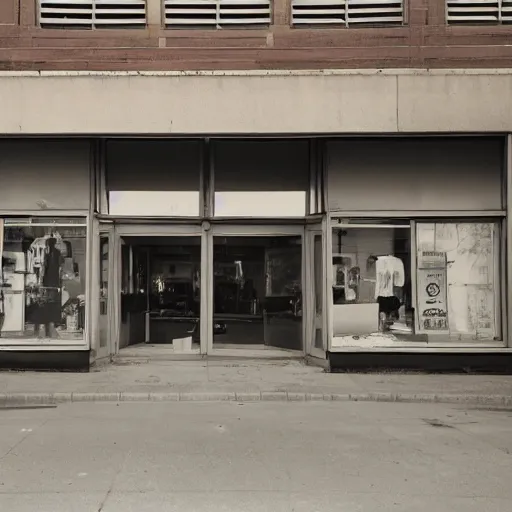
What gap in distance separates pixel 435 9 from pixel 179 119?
5066mm

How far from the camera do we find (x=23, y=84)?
36.9ft

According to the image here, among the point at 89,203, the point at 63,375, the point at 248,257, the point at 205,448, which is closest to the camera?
the point at 205,448

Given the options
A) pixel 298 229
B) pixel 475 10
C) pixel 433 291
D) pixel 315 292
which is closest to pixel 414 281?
pixel 433 291

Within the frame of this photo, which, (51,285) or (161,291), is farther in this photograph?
(161,291)

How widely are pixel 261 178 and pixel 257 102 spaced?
1726 millimetres

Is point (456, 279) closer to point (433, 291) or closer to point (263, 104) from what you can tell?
point (433, 291)

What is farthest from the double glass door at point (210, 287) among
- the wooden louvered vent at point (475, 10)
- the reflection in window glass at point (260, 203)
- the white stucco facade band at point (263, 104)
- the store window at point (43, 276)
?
the wooden louvered vent at point (475, 10)

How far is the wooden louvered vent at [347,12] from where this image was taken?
38.3 feet

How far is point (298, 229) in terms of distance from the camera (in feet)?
41.7

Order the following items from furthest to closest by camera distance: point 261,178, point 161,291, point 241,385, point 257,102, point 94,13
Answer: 1. point 161,291
2. point 261,178
3. point 94,13
4. point 257,102
5. point 241,385

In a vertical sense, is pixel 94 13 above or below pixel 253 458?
above

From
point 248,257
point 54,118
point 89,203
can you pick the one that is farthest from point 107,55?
point 248,257

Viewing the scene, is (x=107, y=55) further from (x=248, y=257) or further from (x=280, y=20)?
(x=248, y=257)

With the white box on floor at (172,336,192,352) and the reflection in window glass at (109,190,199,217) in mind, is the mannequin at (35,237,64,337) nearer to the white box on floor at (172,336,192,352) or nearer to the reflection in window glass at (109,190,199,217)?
the reflection in window glass at (109,190,199,217)
